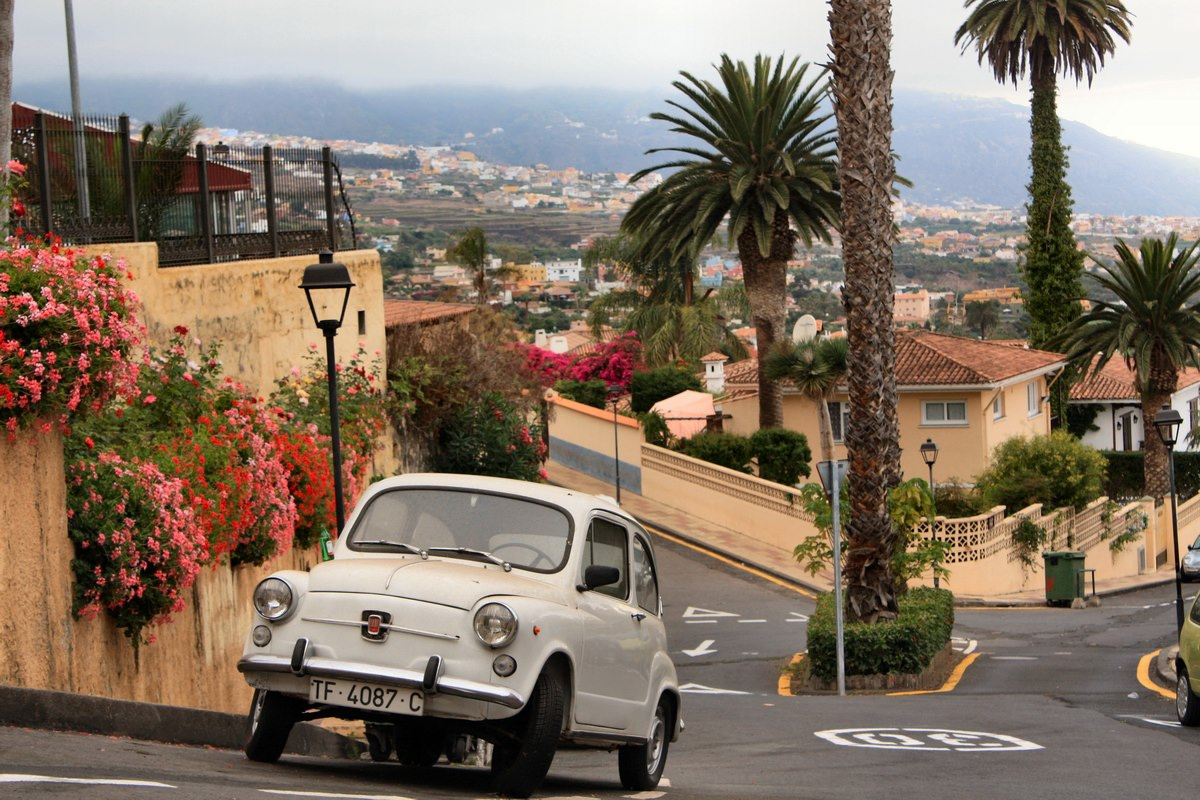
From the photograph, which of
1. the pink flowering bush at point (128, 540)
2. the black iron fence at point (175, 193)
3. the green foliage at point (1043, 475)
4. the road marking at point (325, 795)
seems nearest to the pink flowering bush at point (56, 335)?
the pink flowering bush at point (128, 540)

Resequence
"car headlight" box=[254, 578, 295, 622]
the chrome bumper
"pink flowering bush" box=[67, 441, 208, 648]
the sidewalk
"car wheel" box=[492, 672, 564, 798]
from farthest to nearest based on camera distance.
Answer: the sidewalk
"pink flowering bush" box=[67, 441, 208, 648]
"car headlight" box=[254, 578, 295, 622]
"car wheel" box=[492, 672, 564, 798]
the chrome bumper

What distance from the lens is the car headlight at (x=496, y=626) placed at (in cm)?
772

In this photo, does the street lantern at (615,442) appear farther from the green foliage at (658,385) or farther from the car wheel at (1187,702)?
the car wheel at (1187,702)

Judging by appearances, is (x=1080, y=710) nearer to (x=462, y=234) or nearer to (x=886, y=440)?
(x=886, y=440)

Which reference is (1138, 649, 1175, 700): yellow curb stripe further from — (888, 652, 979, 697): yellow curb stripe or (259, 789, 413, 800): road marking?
(259, 789, 413, 800): road marking

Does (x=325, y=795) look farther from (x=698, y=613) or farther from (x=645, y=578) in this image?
(x=698, y=613)

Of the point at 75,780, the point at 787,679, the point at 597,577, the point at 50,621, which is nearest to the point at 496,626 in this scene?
the point at 597,577

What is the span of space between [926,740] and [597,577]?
6030 millimetres

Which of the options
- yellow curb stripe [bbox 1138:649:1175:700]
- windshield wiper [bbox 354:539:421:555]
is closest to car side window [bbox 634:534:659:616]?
windshield wiper [bbox 354:539:421:555]

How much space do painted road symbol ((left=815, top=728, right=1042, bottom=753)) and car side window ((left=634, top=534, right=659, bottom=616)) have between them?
361 cm

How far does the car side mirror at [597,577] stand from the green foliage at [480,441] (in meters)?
18.0

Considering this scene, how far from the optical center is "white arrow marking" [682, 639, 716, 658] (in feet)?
81.3

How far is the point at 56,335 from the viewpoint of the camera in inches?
378

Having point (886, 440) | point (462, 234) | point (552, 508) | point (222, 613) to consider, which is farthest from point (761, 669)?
point (462, 234)
